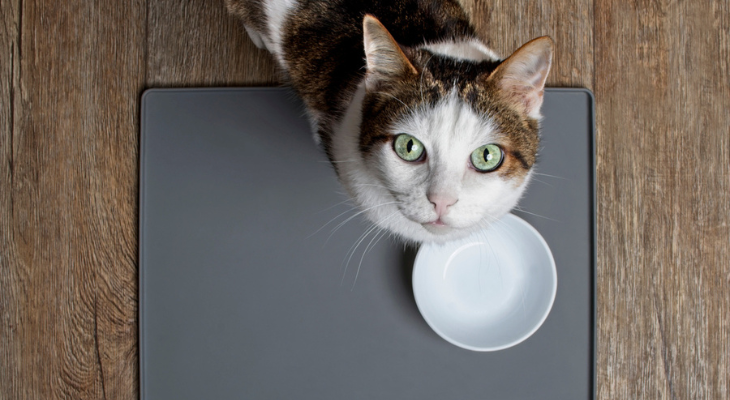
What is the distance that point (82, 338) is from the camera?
1163 mm

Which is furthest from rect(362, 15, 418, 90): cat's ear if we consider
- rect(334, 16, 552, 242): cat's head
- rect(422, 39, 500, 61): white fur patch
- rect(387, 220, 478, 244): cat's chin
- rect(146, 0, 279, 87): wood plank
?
rect(146, 0, 279, 87): wood plank

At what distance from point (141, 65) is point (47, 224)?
0.46m

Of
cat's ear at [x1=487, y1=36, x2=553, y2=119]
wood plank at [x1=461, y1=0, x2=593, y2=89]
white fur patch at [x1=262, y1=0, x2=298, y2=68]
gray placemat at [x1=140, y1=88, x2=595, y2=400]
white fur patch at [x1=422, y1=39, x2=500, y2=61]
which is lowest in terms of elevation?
gray placemat at [x1=140, y1=88, x2=595, y2=400]

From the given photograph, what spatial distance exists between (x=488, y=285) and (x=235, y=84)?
76 cm

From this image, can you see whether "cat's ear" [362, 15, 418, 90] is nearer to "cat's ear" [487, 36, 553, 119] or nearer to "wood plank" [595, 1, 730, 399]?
"cat's ear" [487, 36, 553, 119]

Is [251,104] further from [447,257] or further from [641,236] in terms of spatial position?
[641,236]

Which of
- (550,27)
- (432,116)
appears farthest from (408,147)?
(550,27)

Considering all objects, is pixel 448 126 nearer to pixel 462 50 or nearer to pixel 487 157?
pixel 487 157

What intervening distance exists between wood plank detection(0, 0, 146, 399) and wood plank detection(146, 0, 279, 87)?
42mm

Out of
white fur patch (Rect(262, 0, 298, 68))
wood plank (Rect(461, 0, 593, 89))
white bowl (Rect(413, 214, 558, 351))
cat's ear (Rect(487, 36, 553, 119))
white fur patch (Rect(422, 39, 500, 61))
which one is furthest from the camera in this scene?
wood plank (Rect(461, 0, 593, 89))

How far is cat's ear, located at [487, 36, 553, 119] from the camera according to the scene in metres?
0.60

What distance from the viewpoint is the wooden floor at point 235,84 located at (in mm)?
1134

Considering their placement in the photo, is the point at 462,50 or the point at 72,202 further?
the point at 72,202

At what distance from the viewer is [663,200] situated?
3.73 feet
